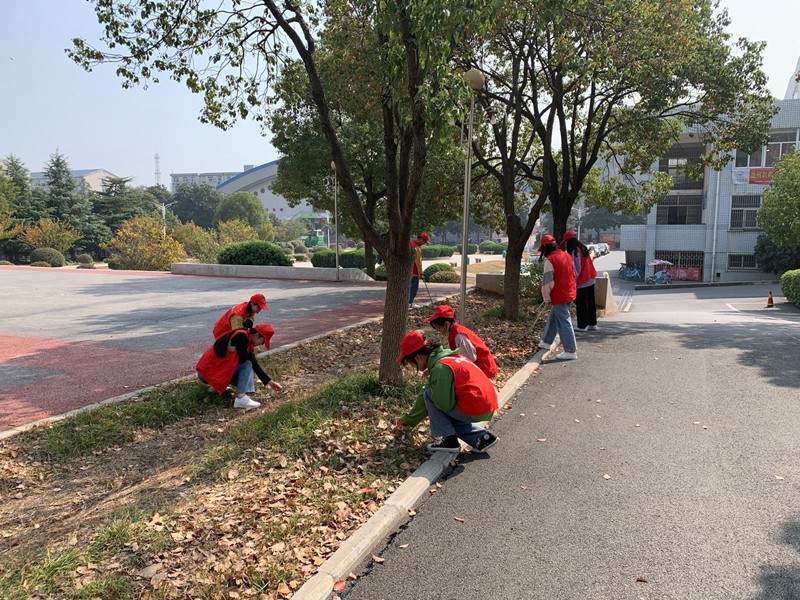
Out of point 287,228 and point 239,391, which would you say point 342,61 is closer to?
point 239,391

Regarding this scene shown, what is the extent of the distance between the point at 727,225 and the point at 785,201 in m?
13.3

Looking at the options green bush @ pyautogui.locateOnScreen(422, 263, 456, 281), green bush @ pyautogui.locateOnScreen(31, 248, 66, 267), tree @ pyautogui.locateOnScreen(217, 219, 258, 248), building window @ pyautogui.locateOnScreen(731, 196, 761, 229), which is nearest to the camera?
green bush @ pyautogui.locateOnScreen(422, 263, 456, 281)

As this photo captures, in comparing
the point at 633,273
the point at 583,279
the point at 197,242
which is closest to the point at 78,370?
the point at 583,279

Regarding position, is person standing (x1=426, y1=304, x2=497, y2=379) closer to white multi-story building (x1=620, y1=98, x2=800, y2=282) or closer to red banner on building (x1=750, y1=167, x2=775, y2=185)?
white multi-story building (x1=620, y1=98, x2=800, y2=282)

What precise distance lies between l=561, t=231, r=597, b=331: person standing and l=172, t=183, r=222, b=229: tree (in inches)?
3148

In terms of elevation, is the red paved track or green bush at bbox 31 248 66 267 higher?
green bush at bbox 31 248 66 267

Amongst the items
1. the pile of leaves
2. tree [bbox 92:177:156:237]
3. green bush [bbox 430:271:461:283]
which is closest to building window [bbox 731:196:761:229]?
green bush [bbox 430:271:461:283]

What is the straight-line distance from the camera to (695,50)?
10961mm

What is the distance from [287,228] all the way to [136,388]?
7429 centimetres

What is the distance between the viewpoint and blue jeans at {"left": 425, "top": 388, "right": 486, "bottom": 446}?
181 inches

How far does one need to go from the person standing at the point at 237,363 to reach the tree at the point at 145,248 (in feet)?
83.0

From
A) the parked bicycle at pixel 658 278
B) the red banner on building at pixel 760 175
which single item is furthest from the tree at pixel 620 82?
the red banner on building at pixel 760 175

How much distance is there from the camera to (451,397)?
4.42m

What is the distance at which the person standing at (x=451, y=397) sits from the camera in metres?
4.43
